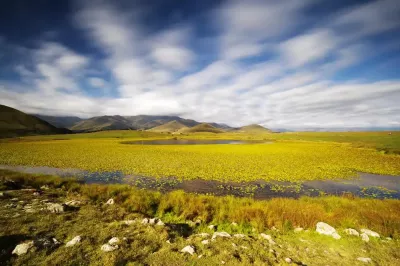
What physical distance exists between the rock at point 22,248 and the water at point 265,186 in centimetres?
1340

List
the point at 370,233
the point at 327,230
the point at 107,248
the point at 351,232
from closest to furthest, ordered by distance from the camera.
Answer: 1. the point at 107,248
2. the point at 370,233
3. the point at 351,232
4. the point at 327,230

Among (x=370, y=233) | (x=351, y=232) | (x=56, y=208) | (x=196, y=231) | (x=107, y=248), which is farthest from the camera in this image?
(x=56, y=208)

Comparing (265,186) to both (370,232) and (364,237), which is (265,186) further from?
(364,237)

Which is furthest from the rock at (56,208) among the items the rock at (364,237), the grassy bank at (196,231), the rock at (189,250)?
the rock at (364,237)

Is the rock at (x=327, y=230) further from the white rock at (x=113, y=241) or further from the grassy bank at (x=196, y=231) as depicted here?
the white rock at (x=113, y=241)

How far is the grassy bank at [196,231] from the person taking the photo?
7.15 m

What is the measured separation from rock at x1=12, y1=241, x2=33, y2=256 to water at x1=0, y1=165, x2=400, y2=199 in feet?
44.0

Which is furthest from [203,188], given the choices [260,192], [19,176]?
[19,176]

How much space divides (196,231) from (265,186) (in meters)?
13.8

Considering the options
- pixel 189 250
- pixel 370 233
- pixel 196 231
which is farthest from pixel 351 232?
pixel 189 250

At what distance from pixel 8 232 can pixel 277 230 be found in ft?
41.1

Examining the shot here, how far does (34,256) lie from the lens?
21.7ft

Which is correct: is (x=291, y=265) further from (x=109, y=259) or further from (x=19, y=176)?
(x=19, y=176)

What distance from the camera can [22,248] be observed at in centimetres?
678
